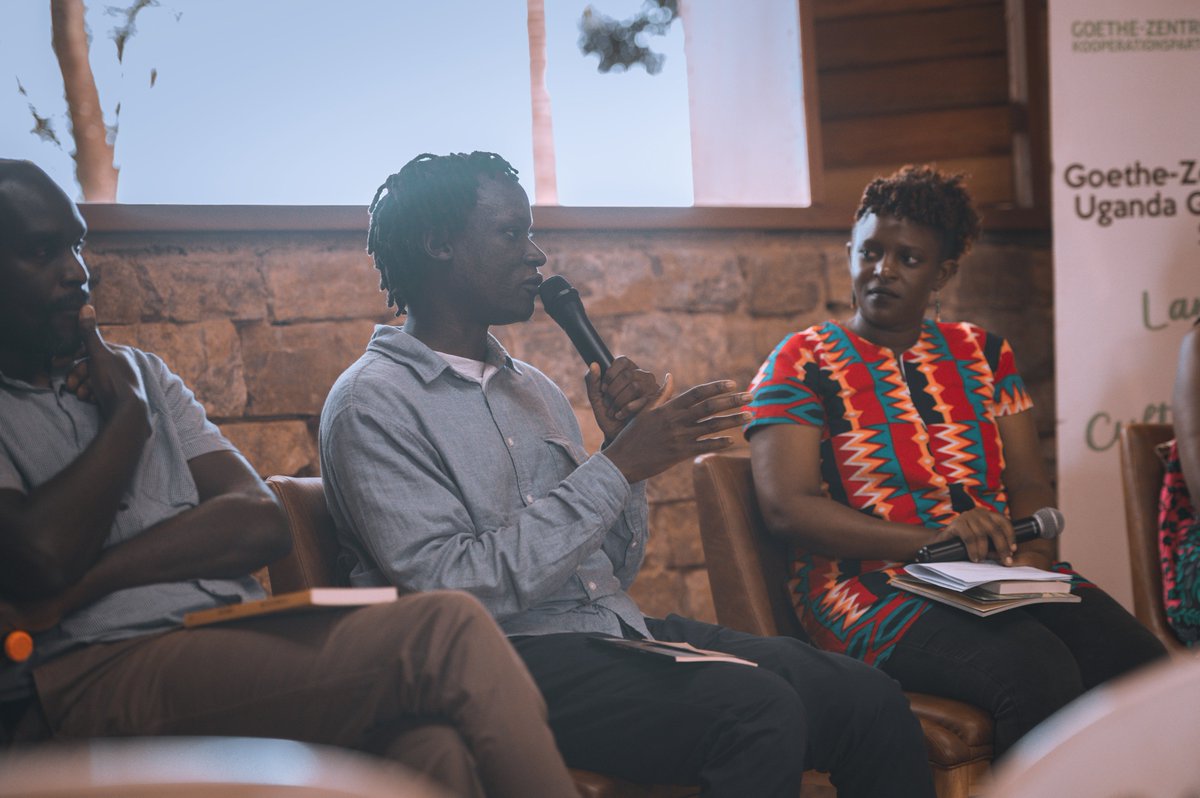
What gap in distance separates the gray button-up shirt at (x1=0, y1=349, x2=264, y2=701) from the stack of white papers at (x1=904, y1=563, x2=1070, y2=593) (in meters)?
1.14

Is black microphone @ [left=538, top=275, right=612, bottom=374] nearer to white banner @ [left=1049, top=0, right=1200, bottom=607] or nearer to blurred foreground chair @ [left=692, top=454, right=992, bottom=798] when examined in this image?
blurred foreground chair @ [left=692, top=454, right=992, bottom=798]

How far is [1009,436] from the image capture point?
2.39m

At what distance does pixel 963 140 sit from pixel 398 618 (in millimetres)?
2856

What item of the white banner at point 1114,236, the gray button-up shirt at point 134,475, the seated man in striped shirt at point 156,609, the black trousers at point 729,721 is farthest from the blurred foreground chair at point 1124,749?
the white banner at point 1114,236

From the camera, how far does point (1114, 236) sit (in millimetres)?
3264

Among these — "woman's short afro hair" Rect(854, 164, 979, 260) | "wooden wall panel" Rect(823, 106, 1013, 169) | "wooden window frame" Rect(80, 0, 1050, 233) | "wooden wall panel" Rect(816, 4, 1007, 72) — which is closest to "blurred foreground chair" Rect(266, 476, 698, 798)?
"wooden window frame" Rect(80, 0, 1050, 233)

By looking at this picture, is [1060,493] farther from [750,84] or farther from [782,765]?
[782,765]

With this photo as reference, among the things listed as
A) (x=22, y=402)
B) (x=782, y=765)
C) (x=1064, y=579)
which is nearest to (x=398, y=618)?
(x=782, y=765)

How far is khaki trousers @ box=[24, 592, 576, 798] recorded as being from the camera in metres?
1.30

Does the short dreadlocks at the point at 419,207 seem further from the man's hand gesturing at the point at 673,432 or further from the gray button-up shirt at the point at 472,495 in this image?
the man's hand gesturing at the point at 673,432

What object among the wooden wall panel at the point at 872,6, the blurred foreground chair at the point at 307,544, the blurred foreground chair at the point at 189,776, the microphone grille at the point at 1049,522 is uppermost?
the wooden wall panel at the point at 872,6

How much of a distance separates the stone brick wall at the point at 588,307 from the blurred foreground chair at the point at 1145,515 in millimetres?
1074

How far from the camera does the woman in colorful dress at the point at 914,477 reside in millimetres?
1935

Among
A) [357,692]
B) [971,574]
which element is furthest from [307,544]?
[971,574]
